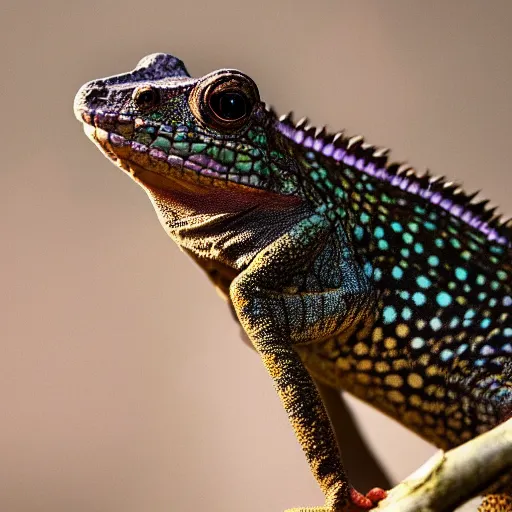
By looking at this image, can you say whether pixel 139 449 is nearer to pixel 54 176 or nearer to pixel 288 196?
pixel 54 176

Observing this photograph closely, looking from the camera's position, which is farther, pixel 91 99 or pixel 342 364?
pixel 342 364

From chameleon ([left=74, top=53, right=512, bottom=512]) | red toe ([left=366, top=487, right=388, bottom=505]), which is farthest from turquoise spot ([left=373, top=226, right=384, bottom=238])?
red toe ([left=366, top=487, right=388, bottom=505])

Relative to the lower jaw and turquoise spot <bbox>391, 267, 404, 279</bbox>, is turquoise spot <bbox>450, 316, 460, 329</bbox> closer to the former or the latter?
turquoise spot <bbox>391, 267, 404, 279</bbox>

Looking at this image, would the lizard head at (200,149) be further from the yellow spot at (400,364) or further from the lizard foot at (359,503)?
the lizard foot at (359,503)

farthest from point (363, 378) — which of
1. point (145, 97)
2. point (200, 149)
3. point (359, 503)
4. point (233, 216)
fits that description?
point (145, 97)

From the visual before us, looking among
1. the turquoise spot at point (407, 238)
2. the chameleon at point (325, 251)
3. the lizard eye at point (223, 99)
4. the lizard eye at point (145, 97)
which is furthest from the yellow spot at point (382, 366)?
the lizard eye at point (145, 97)

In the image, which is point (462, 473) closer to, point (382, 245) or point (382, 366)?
point (382, 366)
